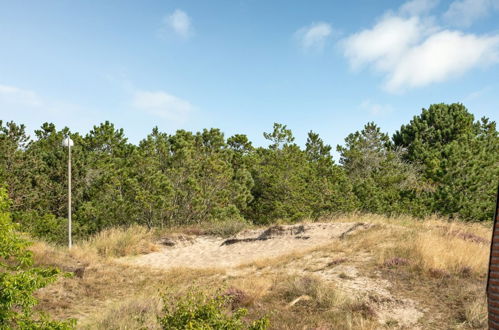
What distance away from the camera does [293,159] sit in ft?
116

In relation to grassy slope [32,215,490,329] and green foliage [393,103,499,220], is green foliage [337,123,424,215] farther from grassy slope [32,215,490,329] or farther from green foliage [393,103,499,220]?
grassy slope [32,215,490,329]

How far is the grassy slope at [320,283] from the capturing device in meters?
9.12

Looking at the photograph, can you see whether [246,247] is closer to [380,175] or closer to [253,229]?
[253,229]

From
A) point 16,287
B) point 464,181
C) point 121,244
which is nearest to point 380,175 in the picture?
point 464,181

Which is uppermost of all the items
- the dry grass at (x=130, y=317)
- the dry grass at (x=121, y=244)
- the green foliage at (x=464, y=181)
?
the green foliage at (x=464, y=181)

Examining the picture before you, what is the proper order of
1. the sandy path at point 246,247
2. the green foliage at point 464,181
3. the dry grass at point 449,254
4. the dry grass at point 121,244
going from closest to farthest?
the dry grass at point 449,254 → the sandy path at point 246,247 → the dry grass at point 121,244 → the green foliage at point 464,181

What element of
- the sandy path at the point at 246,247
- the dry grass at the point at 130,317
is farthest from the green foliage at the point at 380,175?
the dry grass at the point at 130,317

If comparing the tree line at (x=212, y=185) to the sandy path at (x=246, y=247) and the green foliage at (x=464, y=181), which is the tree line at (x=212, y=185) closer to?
the green foliage at (x=464, y=181)

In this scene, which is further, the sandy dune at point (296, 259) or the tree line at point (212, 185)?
the tree line at point (212, 185)

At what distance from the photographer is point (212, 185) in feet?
103

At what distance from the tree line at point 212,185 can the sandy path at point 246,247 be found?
281 inches

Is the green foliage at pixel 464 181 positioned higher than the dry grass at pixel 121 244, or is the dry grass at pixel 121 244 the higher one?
the green foliage at pixel 464 181

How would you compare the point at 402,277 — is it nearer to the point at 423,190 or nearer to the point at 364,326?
the point at 364,326

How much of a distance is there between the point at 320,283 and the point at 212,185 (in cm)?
2136
